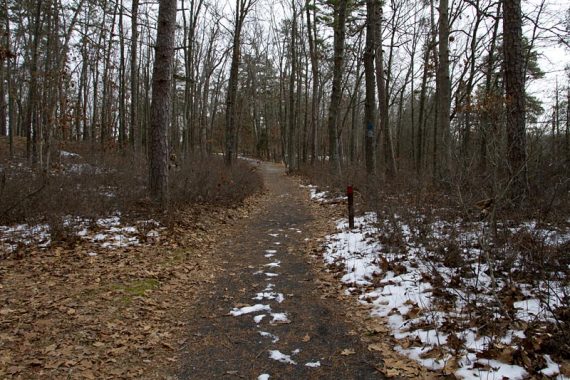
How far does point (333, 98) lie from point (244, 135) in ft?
127

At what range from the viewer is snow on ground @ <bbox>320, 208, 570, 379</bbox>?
11.1 ft

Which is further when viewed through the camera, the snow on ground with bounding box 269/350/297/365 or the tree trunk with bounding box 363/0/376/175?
the tree trunk with bounding box 363/0/376/175

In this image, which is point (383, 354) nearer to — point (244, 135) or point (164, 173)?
point (164, 173)

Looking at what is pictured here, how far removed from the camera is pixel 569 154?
7965 millimetres

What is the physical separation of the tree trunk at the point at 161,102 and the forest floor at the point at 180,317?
1.79 m

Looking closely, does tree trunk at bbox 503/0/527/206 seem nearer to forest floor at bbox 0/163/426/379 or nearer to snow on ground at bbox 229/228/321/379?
forest floor at bbox 0/163/426/379

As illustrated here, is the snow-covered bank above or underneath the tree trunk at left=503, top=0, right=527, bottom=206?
underneath

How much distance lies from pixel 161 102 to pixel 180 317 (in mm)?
5705

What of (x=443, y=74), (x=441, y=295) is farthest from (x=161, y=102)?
(x=443, y=74)

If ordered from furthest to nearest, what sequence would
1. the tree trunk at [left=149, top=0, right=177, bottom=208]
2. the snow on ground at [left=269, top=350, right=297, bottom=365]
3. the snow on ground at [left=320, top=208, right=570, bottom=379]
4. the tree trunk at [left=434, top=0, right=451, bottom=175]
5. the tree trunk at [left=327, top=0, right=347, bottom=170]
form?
the tree trunk at [left=327, top=0, right=347, bottom=170] → the tree trunk at [left=434, top=0, right=451, bottom=175] → the tree trunk at [left=149, top=0, right=177, bottom=208] → the snow on ground at [left=269, top=350, right=297, bottom=365] → the snow on ground at [left=320, top=208, right=570, bottom=379]

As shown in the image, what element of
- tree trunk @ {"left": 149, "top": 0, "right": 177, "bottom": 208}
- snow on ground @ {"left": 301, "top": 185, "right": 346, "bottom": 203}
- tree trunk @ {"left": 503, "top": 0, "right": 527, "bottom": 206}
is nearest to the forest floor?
tree trunk @ {"left": 149, "top": 0, "right": 177, "bottom": 208}

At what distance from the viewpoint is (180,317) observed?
466 cm

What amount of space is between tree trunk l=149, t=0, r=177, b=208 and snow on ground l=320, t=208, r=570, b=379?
14.2 feet

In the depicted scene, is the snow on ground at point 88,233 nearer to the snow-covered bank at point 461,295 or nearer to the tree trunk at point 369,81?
the snow-covered bank at point 461,295
